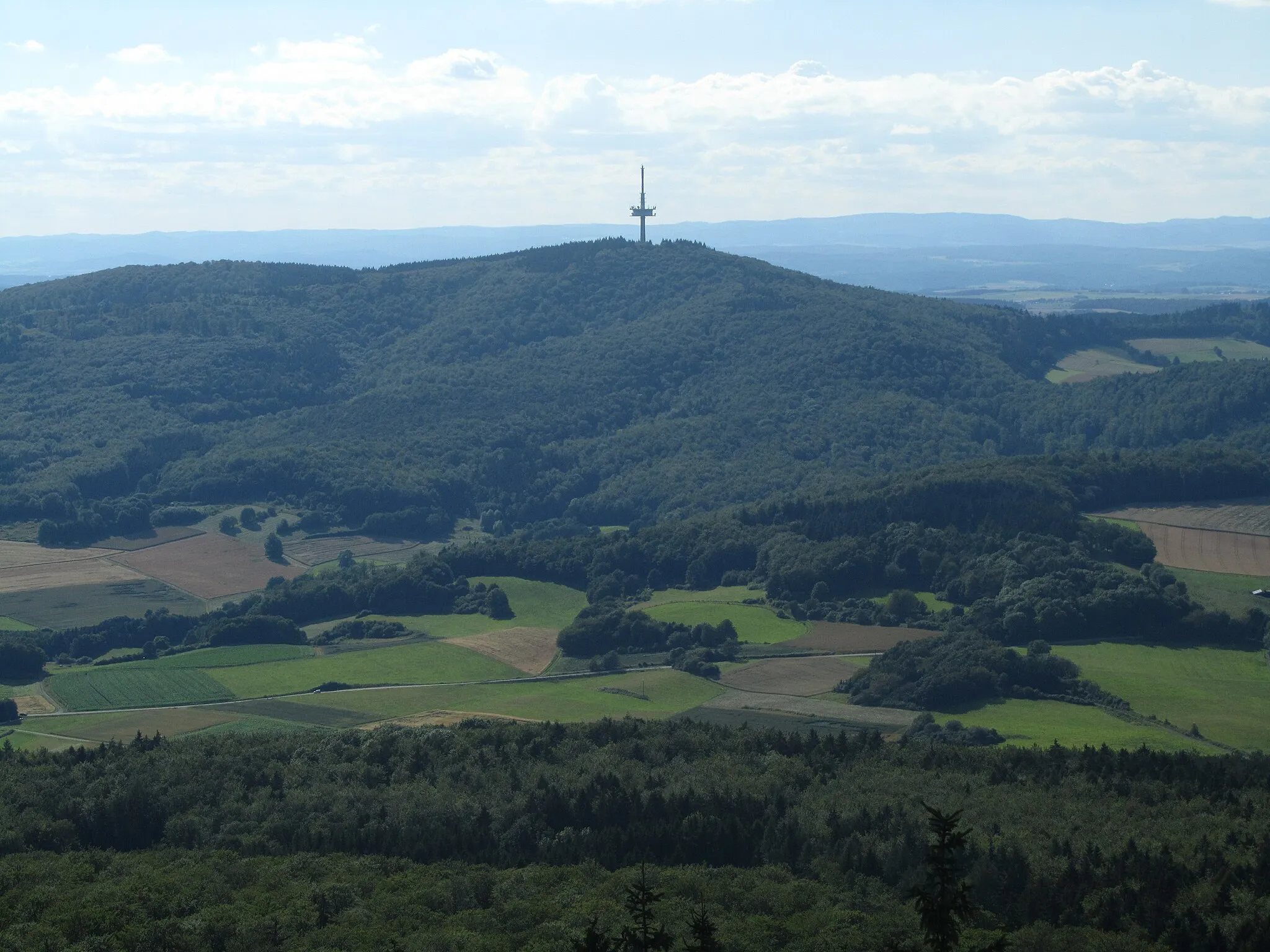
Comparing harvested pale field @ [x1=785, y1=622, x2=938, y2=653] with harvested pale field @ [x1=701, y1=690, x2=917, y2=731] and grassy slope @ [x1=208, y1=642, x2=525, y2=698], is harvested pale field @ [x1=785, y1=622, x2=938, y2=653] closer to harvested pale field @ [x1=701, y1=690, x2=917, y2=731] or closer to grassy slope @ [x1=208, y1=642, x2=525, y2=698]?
harvested pale field @ [x1=701, y1=690, x2=917, y2=731]

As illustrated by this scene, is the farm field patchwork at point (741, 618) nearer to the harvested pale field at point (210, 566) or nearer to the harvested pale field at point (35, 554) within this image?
the harvested pale field at point (210, 566)

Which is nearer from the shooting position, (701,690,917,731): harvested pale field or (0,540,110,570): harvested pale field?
(701,690,917,731): harvested pale field

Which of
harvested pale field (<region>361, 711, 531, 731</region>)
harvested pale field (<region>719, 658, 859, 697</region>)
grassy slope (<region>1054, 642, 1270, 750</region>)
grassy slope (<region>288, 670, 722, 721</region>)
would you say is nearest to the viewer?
grassy slope (<region>1054, 642, 1270, 750</region>)

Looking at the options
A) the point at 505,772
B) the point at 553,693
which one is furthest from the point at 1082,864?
the point at 553,693

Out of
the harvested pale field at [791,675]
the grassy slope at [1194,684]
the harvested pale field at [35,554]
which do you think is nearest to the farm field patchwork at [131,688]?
the harvested pale field at [791,675]

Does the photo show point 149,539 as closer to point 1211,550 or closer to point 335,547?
point 335,547

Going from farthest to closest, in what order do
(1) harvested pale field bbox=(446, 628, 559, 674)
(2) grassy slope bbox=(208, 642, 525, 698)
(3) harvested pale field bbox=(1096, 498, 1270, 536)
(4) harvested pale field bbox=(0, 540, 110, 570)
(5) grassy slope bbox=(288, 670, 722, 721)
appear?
(4) harvested pale field bbox=(0, 540, 110, 570) < (3) harvested pale field bbox=(1096, 498, 1270, 536) < (1) harvested pale field bbox=(446, 628, 559, 674) < (2) grassy slope bbox=(208, 642, 525, 698) < (5) grassy slope bbox=(288, 670, 722, 721)

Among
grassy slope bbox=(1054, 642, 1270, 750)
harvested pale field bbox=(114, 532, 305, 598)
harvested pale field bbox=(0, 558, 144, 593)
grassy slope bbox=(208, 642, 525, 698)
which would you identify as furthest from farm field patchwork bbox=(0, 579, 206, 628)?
grassy slope bbox=(1054, 642, 1270, 750)

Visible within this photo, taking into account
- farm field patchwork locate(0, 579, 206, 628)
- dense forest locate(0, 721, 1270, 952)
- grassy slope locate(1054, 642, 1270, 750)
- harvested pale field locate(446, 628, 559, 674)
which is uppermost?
dense forest locate(0, 721, 1270, 952)
